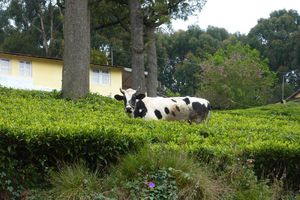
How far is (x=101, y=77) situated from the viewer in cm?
4381

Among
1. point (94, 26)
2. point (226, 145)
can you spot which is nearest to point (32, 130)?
point (226, 145)

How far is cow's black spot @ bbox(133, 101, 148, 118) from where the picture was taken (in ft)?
43.6

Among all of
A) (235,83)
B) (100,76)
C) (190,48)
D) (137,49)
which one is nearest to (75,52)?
(137,49)

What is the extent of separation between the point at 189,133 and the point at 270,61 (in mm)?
55348

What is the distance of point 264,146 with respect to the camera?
854cm

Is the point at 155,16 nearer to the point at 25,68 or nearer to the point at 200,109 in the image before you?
the point at 200,109

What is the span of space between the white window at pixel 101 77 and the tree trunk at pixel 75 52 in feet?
81.9

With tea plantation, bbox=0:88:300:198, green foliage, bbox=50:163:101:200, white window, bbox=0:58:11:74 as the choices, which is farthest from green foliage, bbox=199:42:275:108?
green foliage, bbox=50:163:101:200

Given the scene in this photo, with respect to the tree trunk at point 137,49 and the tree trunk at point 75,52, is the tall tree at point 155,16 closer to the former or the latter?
the tree trunk at point 137,49

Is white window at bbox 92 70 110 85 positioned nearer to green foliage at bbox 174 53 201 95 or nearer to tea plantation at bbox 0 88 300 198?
green foliage at bbox 174 53 201 95

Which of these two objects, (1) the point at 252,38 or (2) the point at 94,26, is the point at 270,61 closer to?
(1) the point at 252,38

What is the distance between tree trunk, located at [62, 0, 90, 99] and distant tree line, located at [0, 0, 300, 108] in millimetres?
8953

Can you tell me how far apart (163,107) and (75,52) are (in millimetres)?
5410

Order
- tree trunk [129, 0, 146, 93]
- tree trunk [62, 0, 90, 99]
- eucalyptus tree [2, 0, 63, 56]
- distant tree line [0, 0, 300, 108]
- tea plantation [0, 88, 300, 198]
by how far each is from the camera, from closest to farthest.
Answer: tea plantation [0, 88, 300, 198] < tree trunk [62, 0, 90, 99] < tree trunk [129, 0, 146, 93] < distant tree line [0, 0, 300, 108] < eucalyptus tree [2, 0, 63, 56]
